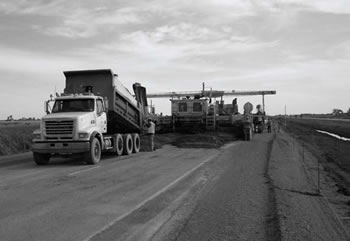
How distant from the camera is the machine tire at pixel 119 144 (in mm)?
18381

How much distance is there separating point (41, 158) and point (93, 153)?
207 cm

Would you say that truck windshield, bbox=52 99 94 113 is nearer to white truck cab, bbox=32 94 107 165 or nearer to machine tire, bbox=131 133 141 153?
white truck cab, bbox=32 94 107 165

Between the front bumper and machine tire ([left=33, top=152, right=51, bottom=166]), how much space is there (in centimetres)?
52

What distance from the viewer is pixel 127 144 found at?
19.3 m

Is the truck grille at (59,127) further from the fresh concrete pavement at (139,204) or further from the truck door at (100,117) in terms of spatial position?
the fresh concrete pavement at (139,204)

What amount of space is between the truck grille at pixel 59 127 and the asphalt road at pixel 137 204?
2.05 metres

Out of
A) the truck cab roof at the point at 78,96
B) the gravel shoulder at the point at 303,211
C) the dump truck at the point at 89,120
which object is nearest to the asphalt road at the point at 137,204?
the gravel shoulder at the point at 303,211

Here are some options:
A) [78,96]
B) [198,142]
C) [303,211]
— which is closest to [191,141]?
[198,142]

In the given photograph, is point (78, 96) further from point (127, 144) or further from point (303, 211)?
point (303, 211)

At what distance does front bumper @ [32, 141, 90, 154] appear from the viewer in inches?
593

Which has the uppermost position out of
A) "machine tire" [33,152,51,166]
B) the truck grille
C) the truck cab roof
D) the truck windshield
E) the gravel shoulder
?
the truck cab roof

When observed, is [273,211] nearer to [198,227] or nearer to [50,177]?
[198,227]

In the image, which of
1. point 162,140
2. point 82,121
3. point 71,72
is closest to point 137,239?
point 82,121

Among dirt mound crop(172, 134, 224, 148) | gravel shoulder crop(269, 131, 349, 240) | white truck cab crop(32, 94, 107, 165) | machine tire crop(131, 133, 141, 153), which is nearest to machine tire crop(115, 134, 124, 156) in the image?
machine tire crop(131, 133, 141, 153)
